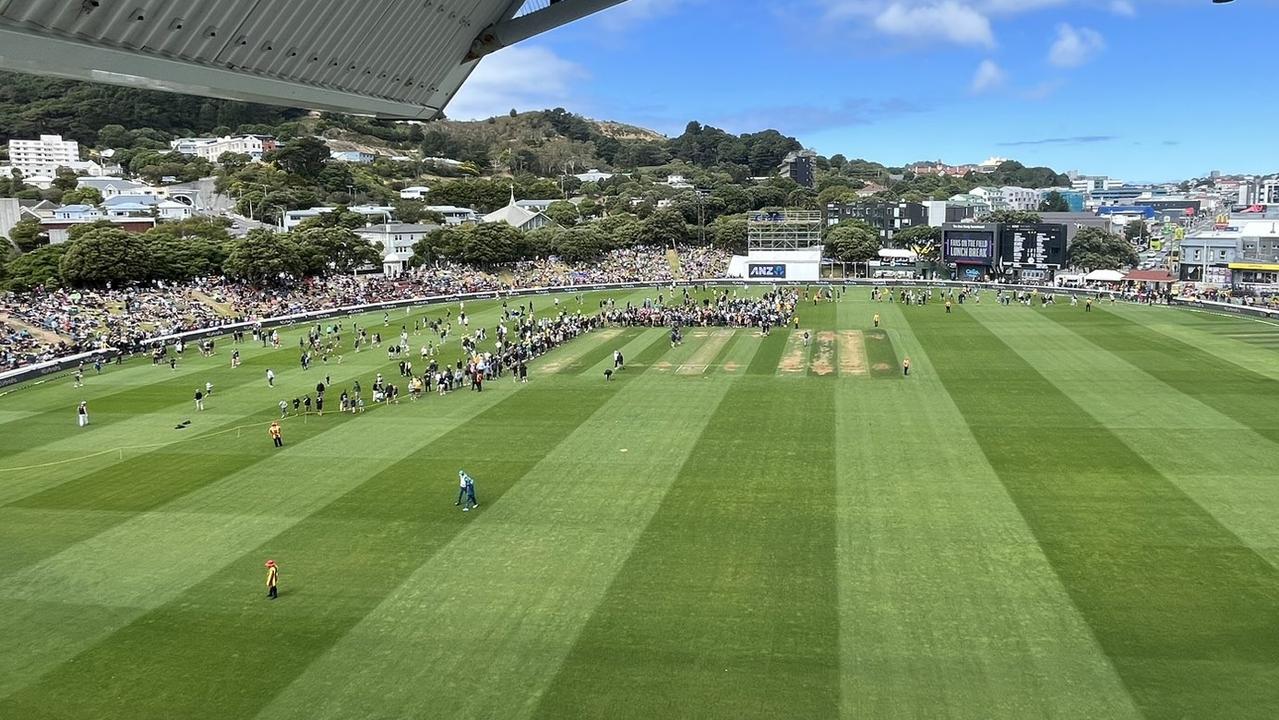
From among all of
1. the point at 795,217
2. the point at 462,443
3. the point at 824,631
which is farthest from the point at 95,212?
the point at 824,631

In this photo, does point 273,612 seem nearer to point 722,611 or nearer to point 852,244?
→ point 722,611

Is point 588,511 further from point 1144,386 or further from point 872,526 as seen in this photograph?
point 1144,386

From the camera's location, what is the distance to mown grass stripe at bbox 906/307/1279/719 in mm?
11742

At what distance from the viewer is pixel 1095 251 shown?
101 metres

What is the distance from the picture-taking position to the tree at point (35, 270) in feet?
188

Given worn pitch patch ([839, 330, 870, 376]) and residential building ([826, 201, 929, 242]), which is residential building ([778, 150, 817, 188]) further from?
worn pitch patch ([839, 330, 870, 376])

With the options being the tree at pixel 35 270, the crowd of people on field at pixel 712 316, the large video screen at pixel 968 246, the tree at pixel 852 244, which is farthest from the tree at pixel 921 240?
the tree at pixel 35 270

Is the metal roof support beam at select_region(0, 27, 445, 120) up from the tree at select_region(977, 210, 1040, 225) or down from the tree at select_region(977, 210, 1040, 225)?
down

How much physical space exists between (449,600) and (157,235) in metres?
61.8

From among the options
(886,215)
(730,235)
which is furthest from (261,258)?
(886,215)

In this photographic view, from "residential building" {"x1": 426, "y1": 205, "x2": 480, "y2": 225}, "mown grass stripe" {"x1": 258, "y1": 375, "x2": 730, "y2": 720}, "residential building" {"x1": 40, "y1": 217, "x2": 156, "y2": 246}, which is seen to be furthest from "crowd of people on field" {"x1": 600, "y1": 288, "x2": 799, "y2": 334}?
"residential building" {"x1": 426, "y1": 205, "x2": 480, "y2": 225}

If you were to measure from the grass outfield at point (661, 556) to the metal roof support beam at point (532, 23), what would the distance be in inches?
326

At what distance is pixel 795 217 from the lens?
84.3 meters

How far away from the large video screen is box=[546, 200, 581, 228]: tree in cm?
5003
